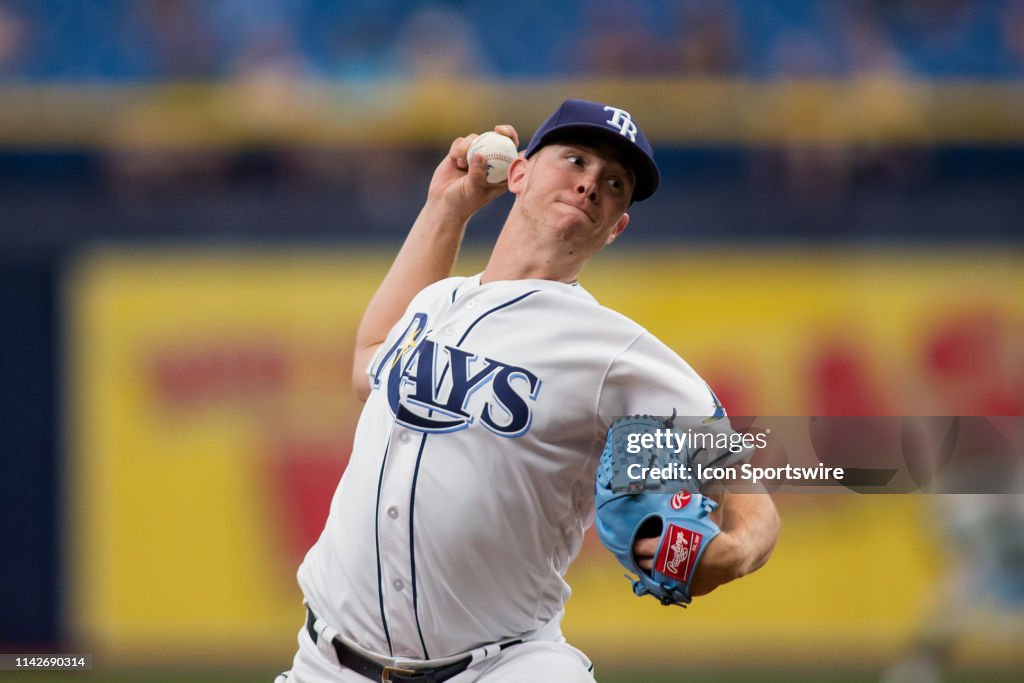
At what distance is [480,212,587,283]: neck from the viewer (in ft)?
11.2

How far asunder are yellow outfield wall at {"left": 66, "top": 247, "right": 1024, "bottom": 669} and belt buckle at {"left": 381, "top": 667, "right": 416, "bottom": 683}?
208 inches

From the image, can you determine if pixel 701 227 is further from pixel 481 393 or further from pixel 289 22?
pixel 481 393

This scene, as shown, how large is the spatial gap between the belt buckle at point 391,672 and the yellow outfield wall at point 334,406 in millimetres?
5276

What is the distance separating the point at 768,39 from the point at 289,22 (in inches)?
143

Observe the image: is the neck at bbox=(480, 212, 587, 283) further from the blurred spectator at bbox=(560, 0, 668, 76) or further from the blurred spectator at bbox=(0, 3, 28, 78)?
the blurred spectator at bbox=(0, 3, 28, 78)

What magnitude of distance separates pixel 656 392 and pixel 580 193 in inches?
21.3

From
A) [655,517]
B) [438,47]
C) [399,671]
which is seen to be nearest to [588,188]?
[655,517]

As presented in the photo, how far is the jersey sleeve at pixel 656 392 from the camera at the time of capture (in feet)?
10.0

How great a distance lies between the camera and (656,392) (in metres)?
3.12

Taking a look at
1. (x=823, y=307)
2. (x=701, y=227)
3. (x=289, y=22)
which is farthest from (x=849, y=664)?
(x=289, y=22)

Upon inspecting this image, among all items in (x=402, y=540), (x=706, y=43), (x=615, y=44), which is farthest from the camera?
(x=615, y=44)

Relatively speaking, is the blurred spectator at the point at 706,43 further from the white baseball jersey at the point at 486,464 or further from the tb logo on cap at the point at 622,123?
the white baseball jersey at the point at 486,464

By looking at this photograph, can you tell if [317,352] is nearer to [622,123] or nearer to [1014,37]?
[622,123]

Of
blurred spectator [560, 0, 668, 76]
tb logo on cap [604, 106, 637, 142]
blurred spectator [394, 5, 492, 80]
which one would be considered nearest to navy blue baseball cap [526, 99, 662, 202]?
tb logo on cap [604, 106, 637, 142]
